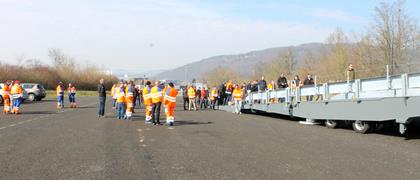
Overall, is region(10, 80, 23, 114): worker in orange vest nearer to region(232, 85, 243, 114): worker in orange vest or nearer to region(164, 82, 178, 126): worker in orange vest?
region(164, 82, 178, 126): worker in orange vest

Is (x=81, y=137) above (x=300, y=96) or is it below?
below

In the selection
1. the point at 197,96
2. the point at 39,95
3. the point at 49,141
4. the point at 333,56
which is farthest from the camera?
the point at 333,56

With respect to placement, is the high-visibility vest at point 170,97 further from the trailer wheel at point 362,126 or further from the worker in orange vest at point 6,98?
the worker in orange vest at point 6,98

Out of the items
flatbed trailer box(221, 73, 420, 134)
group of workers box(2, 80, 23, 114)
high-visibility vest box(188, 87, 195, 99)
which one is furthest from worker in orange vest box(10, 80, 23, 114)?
flatbed trailer box(221, 73, 420, 134)

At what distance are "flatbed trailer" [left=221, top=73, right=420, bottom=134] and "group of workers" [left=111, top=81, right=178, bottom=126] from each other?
4.60 metres

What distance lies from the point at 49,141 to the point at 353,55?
31.9m

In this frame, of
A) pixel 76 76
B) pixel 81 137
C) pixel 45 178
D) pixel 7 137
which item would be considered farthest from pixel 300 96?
pixel 76 76

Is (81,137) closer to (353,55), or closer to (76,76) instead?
(353,55)

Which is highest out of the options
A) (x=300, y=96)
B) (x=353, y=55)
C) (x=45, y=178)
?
(x=353, y=55)

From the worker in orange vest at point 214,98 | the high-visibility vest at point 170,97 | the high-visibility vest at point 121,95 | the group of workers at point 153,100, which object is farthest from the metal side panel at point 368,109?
the worker in orange vest at point 214,98

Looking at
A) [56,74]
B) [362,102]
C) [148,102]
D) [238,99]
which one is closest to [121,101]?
[148,102]

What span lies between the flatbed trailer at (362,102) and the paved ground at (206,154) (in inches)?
21.1

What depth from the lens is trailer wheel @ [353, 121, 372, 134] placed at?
43.1 feet

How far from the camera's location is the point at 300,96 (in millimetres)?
17125
